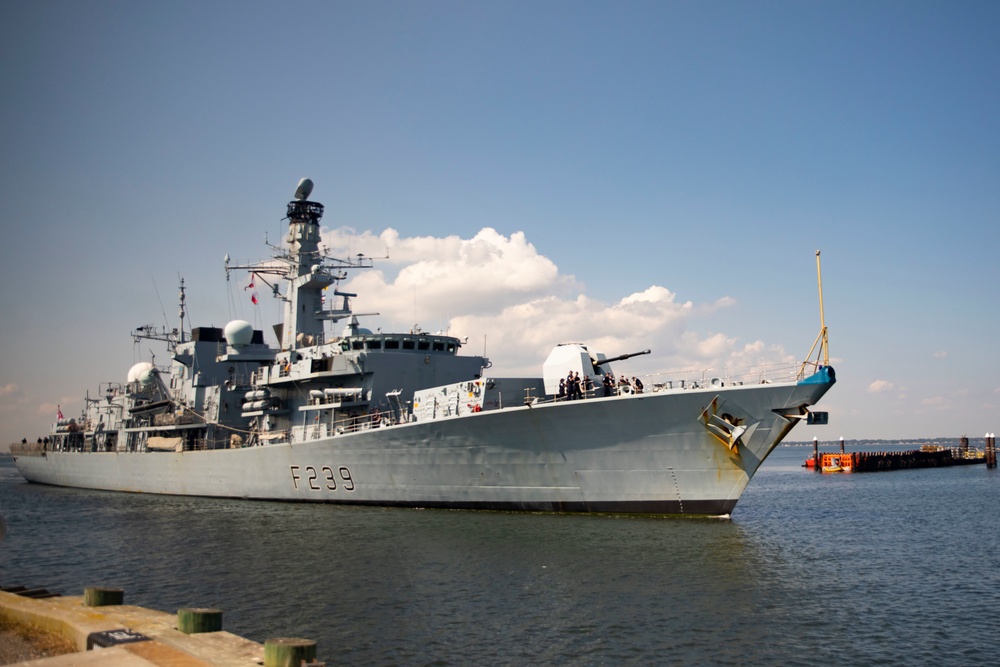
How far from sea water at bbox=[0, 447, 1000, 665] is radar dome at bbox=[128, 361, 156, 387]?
51.4ft

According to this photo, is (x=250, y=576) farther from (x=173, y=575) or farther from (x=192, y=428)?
(x=192, y=428)

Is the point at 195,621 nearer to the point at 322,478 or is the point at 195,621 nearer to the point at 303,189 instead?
the point at 322,478

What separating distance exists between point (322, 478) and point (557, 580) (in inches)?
529

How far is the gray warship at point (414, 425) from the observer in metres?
18.8

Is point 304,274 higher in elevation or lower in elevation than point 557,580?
higher

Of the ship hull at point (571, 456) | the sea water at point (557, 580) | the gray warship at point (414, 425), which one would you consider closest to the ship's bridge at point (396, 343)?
the gray warship at point (414, 425)

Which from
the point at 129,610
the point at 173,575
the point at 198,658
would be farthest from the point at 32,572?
the point at 198,658

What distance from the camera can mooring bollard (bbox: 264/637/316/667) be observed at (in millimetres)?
7039

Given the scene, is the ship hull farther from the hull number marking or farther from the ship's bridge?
the ship's bridge

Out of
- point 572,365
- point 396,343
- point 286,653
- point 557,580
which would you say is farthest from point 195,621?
point 396,343

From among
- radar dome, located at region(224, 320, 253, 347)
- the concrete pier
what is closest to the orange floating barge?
radar dome, located at region(224, 320, 253, 347)

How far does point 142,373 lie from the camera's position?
40094 mm

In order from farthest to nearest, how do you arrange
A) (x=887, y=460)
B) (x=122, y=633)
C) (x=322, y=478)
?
(x=887, y=460) < (x=322, y=478) < (x=122, y=633)

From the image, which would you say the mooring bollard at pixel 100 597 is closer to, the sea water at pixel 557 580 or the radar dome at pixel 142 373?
the sea water at pixel 557 580
